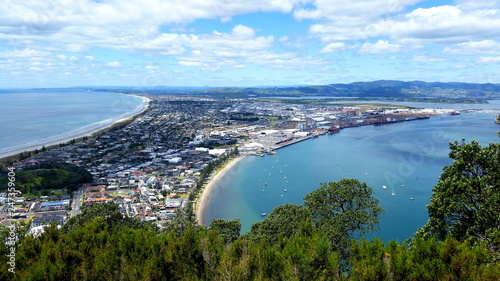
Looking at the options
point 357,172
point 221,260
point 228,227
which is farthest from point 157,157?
point 221,260

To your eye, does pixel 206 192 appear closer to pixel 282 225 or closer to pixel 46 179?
pixel 46 179

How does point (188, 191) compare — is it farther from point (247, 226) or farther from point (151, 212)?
point (247, 226)

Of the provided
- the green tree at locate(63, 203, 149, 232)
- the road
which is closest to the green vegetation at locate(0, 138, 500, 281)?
the green tree at locate(63, 203, 149, 232)

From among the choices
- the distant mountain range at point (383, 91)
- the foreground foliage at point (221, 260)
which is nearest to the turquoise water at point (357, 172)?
the foreground foliage at point (221, 260)

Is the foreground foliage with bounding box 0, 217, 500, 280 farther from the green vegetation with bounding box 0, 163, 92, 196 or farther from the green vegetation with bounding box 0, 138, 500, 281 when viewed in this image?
the green vegetation with bounding box 0, 163, 92, 196

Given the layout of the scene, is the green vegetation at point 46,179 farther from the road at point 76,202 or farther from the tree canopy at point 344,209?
the tree canopy at point 344,209

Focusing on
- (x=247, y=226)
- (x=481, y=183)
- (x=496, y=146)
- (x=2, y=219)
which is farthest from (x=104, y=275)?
(x=2, y=219)
